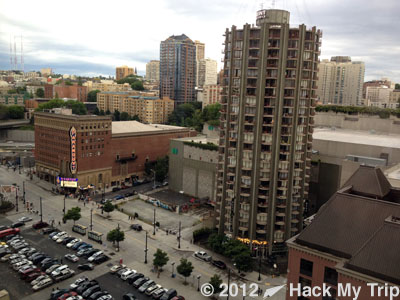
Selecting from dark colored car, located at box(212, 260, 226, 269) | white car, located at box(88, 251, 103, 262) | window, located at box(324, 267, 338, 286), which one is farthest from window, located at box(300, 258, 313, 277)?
white car, located at box(88, 251, 103, 262)

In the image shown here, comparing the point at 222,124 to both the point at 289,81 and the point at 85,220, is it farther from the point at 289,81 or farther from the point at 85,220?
the point at 85,220

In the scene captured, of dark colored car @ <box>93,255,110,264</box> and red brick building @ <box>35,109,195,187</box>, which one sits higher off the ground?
red brick building @ <box>35,109,195,187</box>

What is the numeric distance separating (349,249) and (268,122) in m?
32.8

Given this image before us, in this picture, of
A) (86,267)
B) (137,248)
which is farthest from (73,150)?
(86,267)

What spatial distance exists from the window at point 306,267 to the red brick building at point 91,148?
238ft

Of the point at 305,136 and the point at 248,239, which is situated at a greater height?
the point at 305,136

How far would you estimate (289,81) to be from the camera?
209 ft

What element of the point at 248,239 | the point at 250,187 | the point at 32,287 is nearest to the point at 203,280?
the point at 248,239

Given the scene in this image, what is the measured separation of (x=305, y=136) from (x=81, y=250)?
44480 mm

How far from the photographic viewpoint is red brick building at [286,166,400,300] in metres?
31.2

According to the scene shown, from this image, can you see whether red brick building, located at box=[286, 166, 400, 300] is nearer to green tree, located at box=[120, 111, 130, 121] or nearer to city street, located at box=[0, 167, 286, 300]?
city street, located at box=[0, 167, 286, 300]

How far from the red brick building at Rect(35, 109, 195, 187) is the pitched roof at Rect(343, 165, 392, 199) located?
235ft

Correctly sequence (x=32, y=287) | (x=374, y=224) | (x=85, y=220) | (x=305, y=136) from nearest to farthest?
(x=374, y=224) < (x=32, y=287) < (x=305, y=136) < (x=85, y=220)

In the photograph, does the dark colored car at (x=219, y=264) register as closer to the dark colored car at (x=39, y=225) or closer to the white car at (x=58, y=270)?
the white car at (x=58, y=270)
